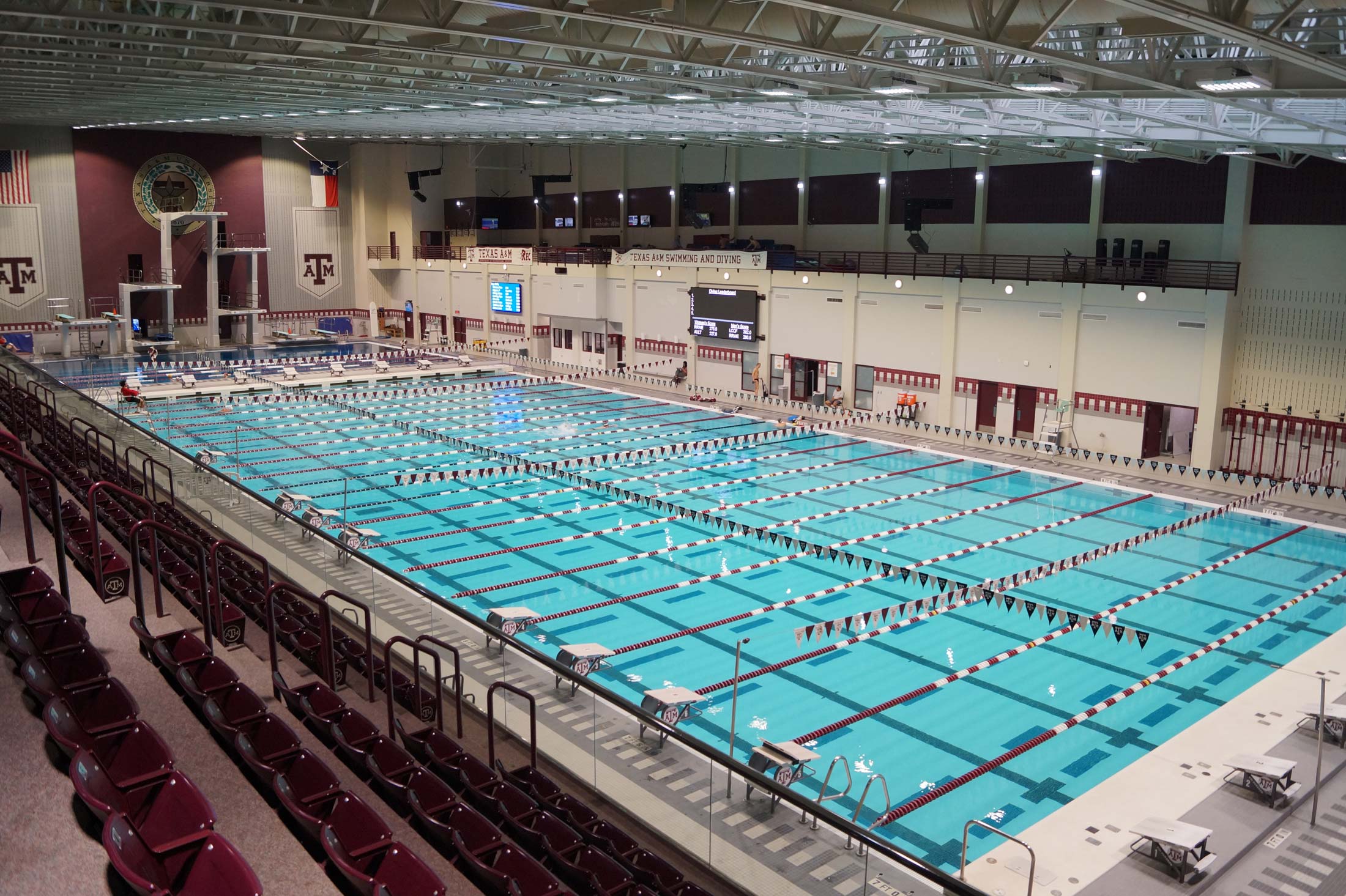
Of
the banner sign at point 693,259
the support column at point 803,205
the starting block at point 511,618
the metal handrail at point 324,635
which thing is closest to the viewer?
the metal handrail at point 324,635

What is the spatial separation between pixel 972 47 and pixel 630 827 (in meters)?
9.71

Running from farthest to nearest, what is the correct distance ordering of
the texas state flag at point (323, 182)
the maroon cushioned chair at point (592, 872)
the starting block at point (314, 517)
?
the texas state flag at point (323, 182) → the starting block at point (314, 517) → the maroon cushioned chair at point (592, 872)

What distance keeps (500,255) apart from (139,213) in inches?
578

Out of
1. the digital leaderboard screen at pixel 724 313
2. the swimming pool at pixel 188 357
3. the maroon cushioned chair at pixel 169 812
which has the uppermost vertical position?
the digital leaderboard screen at pixel 724 313

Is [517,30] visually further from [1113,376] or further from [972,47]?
[1113,376]

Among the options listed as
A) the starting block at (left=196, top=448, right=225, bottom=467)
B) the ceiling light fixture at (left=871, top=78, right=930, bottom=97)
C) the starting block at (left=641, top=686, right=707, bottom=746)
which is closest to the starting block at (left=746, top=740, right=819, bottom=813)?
the starting block at (left=641, top=686, right=707, bottom=746)

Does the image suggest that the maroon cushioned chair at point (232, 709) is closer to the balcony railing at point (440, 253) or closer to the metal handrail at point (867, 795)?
the metal handrail at point (867, 795)

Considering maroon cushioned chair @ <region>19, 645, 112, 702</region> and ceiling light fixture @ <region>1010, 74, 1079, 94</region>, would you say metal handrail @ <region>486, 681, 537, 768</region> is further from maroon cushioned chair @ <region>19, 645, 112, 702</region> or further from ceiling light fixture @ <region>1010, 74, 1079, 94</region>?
ceiling light fixture @ <region>1010, 74, 1079, 94</region>

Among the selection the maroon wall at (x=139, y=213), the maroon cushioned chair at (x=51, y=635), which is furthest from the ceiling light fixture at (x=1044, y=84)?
the maroon wall at (x=139, y=213)

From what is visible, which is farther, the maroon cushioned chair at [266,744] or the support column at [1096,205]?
the support column at [1096,205]

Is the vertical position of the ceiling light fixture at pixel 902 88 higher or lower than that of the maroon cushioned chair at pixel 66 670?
higher

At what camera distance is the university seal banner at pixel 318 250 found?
43.1m

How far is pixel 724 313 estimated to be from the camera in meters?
29.9

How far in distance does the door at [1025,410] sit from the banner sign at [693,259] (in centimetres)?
871
